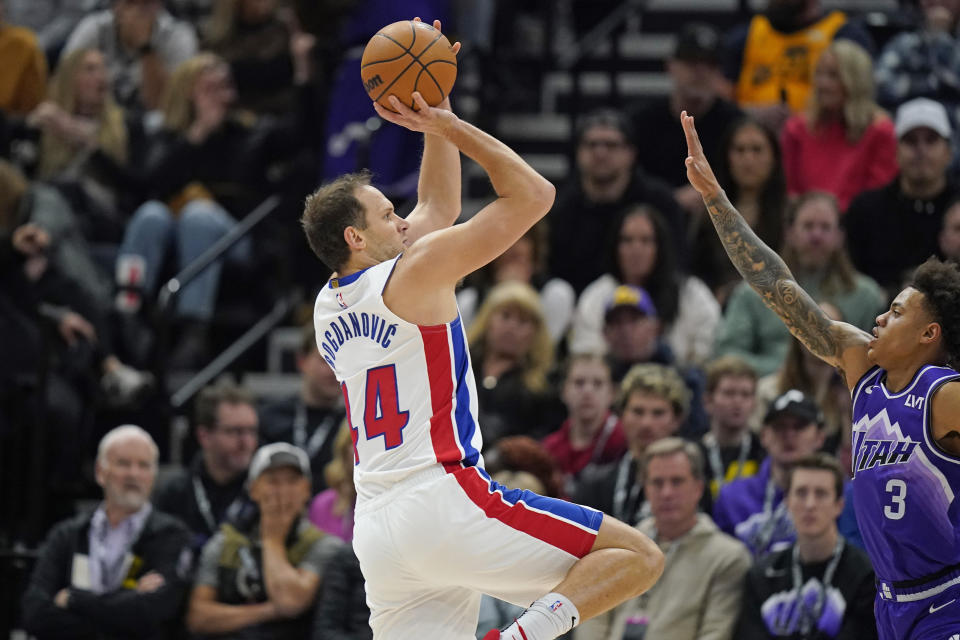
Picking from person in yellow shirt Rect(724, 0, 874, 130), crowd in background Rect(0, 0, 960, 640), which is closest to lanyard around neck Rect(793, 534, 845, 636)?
crowd in background Rect(0, 0, 960, 640)

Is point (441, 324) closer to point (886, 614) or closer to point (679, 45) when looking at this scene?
point (886, 614)

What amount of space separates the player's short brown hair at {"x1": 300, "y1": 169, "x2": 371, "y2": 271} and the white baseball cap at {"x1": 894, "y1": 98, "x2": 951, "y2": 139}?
5.44 meters

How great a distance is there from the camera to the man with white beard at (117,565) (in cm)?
912

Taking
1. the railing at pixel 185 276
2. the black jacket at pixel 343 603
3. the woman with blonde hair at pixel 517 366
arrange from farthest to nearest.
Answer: the railing at pixel 185 276, the woman with blonde hair at pixel 517 366, the black jacket at pixel 343 603

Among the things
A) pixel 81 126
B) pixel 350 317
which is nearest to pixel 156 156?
pixel 81 126

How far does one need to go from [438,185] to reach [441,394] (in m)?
1.24

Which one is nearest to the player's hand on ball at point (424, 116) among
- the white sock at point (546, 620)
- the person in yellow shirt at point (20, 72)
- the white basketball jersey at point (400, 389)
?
the white basketball jersey at point (400, 389)

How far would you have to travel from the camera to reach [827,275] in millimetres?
10312

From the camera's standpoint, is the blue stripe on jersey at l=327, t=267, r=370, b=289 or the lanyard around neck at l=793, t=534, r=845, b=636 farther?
the lanyard around neck at l=793, t=534, r=845, b=636

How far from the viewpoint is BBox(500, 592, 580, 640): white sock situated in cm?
600

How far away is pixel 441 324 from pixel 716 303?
5.01 metres

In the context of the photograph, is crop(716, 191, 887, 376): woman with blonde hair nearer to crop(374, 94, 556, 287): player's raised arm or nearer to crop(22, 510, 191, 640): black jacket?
crop(22, 510, 191, 640): black jacket

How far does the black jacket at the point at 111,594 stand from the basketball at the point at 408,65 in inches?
155

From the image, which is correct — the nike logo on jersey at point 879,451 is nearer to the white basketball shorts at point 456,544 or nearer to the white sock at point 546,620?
the white basketball shorts at point 456,544
